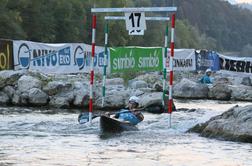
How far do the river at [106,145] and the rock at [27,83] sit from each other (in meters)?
4.01

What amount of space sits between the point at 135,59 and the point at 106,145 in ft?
62.7

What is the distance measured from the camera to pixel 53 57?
28125 millimetres

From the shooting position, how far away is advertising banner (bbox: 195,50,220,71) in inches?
1623

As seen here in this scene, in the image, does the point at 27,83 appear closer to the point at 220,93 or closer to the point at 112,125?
the point at 112,125

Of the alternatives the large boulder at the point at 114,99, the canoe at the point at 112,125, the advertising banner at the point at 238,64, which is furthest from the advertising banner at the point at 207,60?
the canoe at the point at 112,125

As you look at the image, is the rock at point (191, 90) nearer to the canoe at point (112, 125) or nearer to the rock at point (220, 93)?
the rock at point (220, 93)

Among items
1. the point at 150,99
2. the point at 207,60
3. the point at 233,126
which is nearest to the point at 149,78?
the point at 207,60

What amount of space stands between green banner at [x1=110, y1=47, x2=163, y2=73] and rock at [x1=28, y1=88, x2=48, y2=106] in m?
8.04

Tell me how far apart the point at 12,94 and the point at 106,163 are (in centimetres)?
1188

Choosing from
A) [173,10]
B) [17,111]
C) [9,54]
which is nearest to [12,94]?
[17,111]

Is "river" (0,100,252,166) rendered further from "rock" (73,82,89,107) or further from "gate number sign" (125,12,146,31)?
"rock" (73,82,89,107)

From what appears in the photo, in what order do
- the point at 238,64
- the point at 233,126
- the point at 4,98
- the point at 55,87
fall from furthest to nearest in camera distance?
1. the point at 238,64
2. the point at 55,87
3. the point at 4,98
4. the point at 233,126

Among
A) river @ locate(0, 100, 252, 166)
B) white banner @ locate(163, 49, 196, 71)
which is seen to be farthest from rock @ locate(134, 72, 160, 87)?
river @ locate(0, 100, 252, 166)

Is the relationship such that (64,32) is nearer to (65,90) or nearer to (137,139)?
(65,90)
